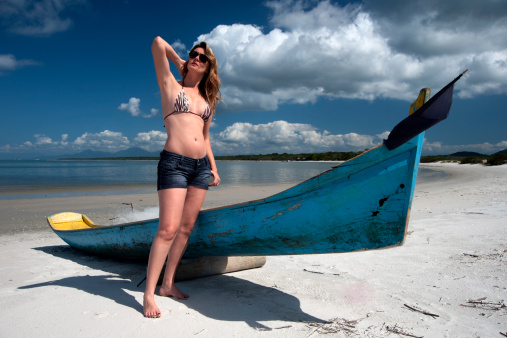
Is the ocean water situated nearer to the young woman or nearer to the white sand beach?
the white sand beach

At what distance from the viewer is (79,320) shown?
7.39 ft

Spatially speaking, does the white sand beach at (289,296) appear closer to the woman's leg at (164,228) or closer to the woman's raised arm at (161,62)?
the woman's leg at (164,228)

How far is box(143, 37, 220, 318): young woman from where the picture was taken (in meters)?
2.40

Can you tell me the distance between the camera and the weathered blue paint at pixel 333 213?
2.07 metres

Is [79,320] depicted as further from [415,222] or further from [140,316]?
[415,222]

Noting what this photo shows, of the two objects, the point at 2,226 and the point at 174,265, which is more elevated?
the point at 174,265

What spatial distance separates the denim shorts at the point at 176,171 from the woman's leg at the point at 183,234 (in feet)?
0.33

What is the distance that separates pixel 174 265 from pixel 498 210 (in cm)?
715

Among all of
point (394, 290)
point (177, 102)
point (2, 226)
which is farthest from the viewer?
point (2, 226)

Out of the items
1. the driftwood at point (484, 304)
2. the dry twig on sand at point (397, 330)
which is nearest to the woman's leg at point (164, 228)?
the dry twig on sand at point (397, 330)

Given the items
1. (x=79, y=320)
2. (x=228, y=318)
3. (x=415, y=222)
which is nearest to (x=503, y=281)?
(x=228, y=318)

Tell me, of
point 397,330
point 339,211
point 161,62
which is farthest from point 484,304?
point 161,62

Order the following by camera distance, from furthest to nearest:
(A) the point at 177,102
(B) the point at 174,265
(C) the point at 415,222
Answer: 1. (C) the point at 415,222
2. (B) the point at 174,265
3. (A) the point at 177,102

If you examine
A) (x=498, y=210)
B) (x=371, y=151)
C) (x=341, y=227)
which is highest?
(x=371, y=151)
